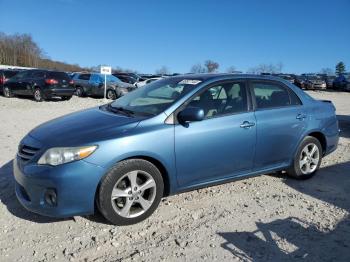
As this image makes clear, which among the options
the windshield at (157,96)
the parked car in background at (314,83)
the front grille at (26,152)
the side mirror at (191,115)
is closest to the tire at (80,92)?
the windshield at (157,96)

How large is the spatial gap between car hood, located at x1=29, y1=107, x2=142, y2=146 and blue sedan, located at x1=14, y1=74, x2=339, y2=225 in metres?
0.01

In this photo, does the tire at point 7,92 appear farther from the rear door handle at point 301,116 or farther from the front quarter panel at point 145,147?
the front quarter panel at point 145,147

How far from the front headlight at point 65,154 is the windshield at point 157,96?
95cm

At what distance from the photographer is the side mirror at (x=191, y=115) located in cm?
432

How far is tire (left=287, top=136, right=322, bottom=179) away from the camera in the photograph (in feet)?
18.6

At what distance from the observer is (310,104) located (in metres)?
5.83

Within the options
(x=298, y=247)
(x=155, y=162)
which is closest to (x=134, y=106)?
(x=155, y=162)

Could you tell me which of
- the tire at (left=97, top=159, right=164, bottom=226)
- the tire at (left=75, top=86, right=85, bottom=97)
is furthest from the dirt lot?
the tire at (left=75, top=86, right=85, bottom=97)

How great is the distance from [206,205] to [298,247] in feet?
4.25

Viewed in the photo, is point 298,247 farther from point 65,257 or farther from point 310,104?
point 310,104

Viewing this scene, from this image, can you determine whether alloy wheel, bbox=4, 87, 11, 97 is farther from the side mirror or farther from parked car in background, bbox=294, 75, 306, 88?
parked car in background, bbox=294, 75, 306, 88

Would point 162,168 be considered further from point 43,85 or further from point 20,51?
point 20,51

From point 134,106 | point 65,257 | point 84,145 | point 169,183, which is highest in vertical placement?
point 134,106

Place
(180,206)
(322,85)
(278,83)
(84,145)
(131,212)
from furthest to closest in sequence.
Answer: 1. (322,85)
2. (278,83)
3. (180,206)
4. (131,212)
5. (84,145)
